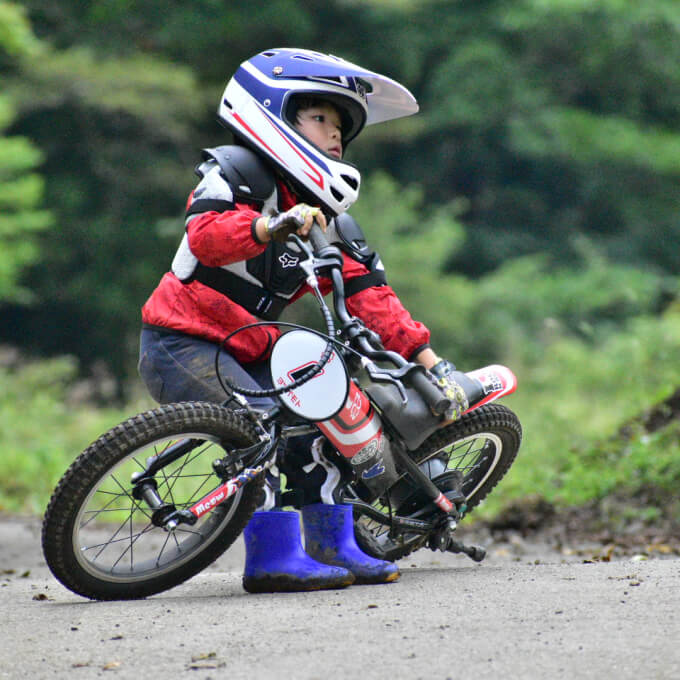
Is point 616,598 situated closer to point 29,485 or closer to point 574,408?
point 574,408

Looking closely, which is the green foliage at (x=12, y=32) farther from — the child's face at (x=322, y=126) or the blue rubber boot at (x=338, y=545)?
the blue rubber boot at (x=338, y=545)

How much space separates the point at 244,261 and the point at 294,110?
23.3 inches

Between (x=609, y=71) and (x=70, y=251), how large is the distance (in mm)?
11449

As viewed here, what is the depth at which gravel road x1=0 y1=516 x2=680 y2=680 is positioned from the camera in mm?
2613

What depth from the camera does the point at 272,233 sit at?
11.8ft

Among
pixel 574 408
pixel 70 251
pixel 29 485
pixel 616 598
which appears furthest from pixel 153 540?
pixel 70 251

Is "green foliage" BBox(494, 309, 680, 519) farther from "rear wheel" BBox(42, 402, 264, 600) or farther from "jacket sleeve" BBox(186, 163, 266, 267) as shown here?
"jacket sleeve" BBox(186, 163, 266, 267)

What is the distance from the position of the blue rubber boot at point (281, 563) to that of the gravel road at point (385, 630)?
0.08 m

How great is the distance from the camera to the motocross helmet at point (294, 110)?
12.8 feet

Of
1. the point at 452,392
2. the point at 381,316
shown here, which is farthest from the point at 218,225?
the point at 452,392

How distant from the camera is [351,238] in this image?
4238mm

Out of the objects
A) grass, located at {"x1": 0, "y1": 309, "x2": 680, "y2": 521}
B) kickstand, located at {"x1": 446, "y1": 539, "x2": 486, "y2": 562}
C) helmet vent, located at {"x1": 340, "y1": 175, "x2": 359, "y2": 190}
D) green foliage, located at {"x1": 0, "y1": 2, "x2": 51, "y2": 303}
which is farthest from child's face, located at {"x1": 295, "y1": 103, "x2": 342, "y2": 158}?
green foliage, located at {"x1": 0, "y1": 2, "x2": 51, "y2": 303}

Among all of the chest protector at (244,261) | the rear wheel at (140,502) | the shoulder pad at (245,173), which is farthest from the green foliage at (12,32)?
the rear wheel at (140,502)

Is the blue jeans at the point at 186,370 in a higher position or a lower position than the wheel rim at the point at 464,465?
higher
